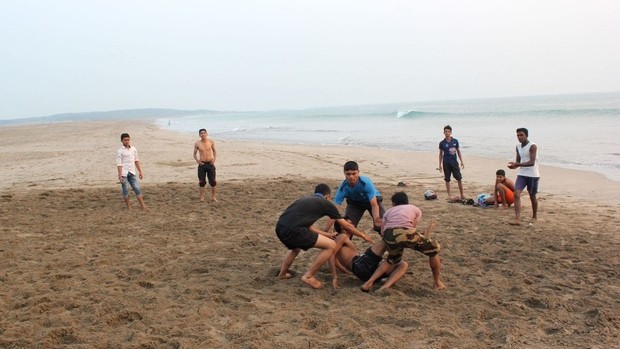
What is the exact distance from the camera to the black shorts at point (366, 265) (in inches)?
206

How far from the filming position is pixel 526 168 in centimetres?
789

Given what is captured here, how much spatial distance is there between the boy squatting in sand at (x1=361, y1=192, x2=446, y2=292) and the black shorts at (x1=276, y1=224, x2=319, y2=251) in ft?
2.36

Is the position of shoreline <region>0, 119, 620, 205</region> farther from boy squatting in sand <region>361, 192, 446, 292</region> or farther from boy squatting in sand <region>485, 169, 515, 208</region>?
boy squatting in sand <region>361, 192, 446, 292</region>

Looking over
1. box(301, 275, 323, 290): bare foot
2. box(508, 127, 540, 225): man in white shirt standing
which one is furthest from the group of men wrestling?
box(508, 127, 540, 225): man in white shirt standing

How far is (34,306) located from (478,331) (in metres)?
3.99

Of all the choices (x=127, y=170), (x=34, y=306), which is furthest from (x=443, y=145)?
(x=34, y=306)

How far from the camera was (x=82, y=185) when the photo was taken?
40.3 ft

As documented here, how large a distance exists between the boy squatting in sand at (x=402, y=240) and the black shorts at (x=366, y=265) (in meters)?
0.08

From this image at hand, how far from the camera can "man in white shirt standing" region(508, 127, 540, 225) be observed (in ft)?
25.4

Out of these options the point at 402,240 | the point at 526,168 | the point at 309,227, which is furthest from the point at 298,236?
the point at 526,168

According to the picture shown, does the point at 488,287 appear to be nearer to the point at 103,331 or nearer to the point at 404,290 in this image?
the point at 404,290

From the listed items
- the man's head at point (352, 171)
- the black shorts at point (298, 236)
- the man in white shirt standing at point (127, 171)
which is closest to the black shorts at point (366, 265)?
the black shorts at point (298, 236)

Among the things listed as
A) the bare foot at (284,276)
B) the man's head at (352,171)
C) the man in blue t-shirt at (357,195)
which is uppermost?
the man's head at (352,171)

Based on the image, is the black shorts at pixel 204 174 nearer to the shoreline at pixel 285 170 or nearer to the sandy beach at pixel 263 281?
the sandy beach at pixel 263 281
